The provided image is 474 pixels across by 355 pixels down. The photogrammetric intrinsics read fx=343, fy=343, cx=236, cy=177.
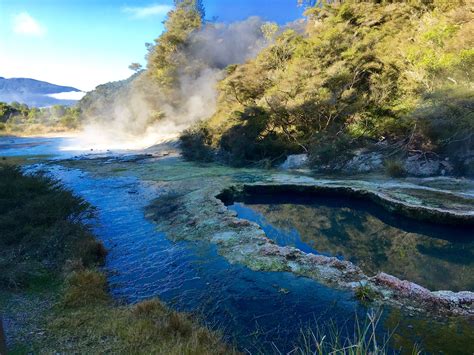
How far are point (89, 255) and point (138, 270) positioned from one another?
3.34 ft

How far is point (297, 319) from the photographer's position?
5.00m

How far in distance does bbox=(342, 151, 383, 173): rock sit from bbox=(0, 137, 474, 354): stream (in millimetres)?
4064

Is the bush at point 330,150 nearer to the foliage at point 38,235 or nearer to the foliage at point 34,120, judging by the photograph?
the foliage at point 38,235

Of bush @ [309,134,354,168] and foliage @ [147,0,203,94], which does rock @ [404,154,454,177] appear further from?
foliage @ [147,0,203,94]

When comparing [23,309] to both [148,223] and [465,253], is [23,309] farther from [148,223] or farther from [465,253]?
[465,253]

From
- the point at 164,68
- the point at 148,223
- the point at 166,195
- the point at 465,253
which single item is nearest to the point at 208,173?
the point at 166,195

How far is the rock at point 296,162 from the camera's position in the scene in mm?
16625

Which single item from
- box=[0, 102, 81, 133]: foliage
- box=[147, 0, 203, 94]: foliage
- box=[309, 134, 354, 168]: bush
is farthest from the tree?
box=[309, 134, 354, 168]: bush

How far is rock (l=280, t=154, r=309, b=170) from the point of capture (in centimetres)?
1662

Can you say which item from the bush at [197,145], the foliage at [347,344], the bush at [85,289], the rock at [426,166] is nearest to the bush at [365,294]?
the foliage at [347,344]

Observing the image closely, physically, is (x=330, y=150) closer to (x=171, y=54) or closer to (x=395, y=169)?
(x=395, y=169)

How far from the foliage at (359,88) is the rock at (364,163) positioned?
0.76 m

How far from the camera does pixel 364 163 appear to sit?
15094 millimetres

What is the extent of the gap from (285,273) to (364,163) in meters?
10.2
